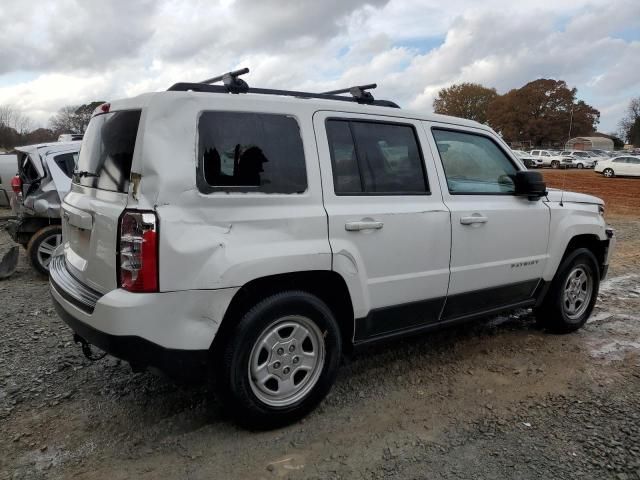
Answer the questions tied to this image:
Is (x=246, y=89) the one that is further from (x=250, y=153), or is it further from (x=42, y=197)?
(x=42, y=197)

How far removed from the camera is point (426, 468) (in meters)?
2.81

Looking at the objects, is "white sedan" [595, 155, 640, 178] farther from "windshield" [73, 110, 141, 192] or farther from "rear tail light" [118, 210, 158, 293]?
"rear tail light" [118, 210, 158, 293]

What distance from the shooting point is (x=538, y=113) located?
3196 inches

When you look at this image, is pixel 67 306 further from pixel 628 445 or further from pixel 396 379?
pixel 628 445

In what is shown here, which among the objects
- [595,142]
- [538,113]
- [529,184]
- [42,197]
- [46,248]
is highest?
[538,113]

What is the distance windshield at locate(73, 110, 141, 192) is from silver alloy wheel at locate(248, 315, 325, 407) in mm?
1149

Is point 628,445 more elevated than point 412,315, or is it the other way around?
point 412,315

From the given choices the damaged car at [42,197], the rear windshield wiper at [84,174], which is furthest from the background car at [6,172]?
the rear windshield wiper at [84,174]

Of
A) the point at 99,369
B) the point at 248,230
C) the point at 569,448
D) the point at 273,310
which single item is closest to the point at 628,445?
the point at 569,448

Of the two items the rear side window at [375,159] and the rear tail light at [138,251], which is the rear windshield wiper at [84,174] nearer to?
the rear tail light at [138,251]

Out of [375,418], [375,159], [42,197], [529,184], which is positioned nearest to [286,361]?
[375,418]

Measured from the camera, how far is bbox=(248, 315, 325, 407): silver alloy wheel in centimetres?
303

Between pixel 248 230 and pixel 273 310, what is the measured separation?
0.47 meters

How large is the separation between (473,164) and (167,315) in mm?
2578
